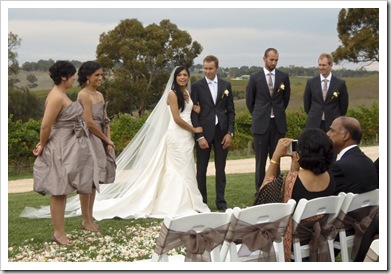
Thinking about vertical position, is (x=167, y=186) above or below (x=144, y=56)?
below

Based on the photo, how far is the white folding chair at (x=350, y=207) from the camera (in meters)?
5.24

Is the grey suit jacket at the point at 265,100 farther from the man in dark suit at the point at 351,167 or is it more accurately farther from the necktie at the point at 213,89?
the man in dark suit at the point at 351,167

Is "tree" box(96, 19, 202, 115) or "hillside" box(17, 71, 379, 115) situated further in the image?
"tree" box(96, 19, 202, 115)

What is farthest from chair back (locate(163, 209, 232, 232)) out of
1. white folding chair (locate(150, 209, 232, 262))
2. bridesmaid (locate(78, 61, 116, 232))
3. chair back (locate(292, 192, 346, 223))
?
bridesmaid (locate(78, 61, 116, 232))

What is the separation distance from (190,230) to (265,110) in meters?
5.68

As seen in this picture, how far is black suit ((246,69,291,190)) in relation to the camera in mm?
9953

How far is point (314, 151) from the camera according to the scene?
4.91 m

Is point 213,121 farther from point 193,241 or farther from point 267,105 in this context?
point 193,241

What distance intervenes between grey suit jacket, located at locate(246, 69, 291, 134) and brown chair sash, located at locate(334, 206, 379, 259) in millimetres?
4531

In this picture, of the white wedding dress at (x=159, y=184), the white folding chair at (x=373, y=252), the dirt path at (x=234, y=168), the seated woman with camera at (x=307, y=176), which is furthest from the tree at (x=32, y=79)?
the white folding chair at (x=373, y=252)

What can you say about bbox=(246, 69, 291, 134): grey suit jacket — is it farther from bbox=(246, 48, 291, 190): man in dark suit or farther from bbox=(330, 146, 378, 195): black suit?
bbox=(330, 146, 378, 195): black suit

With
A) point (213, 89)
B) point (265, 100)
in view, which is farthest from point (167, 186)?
point (265, 100)

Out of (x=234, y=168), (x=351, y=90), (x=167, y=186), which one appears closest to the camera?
(x=167, y=186)

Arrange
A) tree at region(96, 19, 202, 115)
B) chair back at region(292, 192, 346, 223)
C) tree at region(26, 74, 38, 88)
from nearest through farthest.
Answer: chair back at region(292, 192, 346, 223) < tree at region(26, 74, 38, 88) < tree at region(96, 19, 202, 115)
